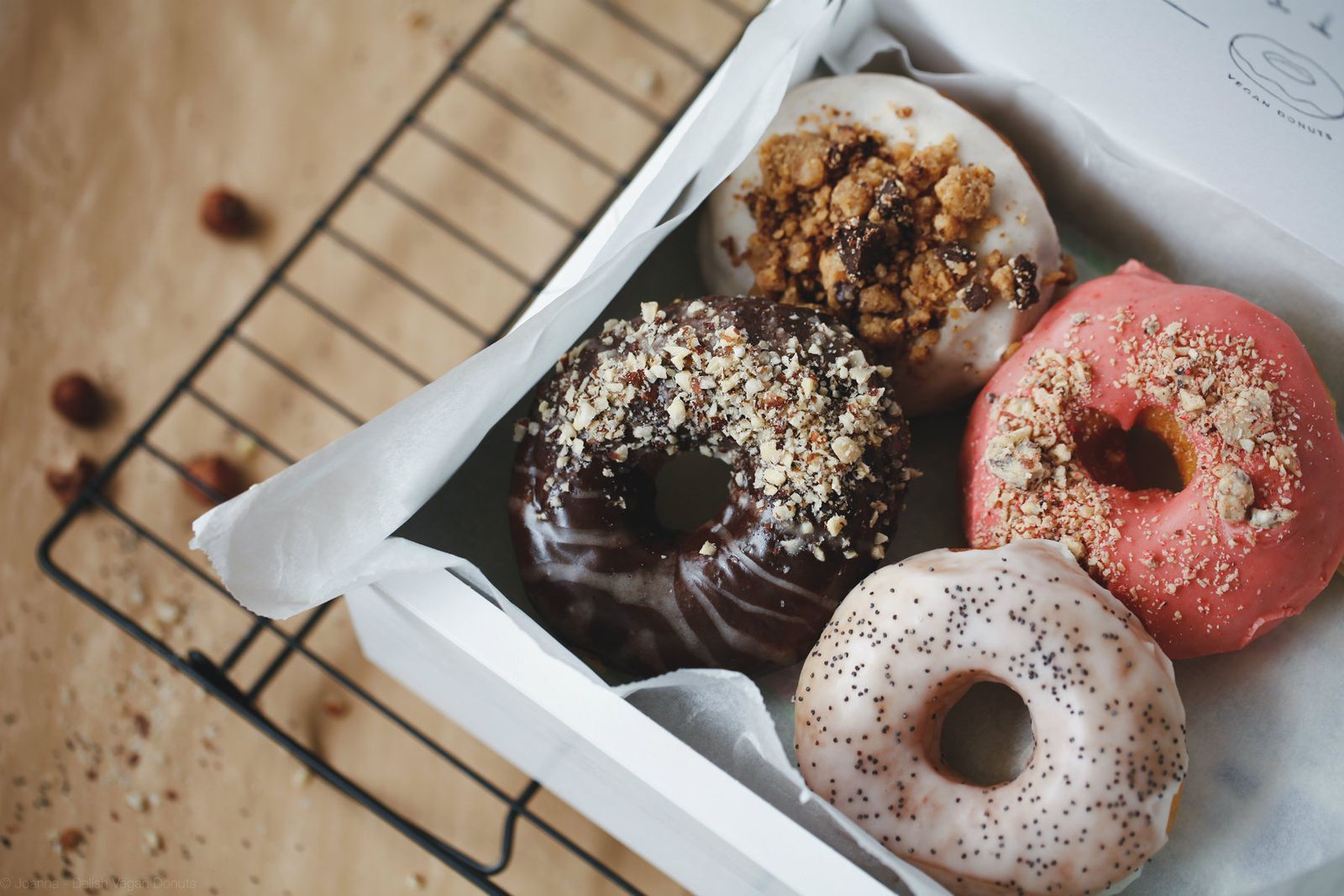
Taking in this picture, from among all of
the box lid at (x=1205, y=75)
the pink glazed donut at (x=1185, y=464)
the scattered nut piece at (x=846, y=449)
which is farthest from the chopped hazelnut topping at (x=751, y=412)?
the box lid at (x=1205, y=75)

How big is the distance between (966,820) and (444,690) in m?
0.58

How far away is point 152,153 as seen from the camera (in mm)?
1646

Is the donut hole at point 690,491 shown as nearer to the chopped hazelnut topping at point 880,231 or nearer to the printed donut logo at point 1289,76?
the chopped hazelnut topping at point 880,231

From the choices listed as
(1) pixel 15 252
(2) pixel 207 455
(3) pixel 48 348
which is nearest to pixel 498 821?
(2) pixel 207 455

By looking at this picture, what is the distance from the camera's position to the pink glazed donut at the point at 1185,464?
99cm

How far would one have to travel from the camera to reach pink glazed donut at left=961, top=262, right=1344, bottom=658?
99cm

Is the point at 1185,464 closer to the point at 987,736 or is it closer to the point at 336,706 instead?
the point at 987,736

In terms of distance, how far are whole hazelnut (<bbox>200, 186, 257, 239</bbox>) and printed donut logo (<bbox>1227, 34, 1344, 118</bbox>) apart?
1287mm

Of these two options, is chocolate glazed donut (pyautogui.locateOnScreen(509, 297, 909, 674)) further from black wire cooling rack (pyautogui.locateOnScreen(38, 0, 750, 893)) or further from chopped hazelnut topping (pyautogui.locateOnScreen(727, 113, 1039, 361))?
black wire cooling rack (pyautogui.locateOnScreen(38, 0, 750, 893))

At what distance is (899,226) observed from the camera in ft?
3.58

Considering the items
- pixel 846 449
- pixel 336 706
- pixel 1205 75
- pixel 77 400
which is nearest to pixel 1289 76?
pixel 1205 75

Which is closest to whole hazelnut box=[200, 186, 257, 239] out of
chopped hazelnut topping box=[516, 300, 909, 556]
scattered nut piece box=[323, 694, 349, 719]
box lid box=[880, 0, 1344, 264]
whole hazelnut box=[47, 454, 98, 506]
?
whole hazelnut box=[47, 454, 98, 506]

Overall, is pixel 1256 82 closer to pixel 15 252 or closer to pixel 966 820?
pixel 966 820

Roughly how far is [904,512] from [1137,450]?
254 millimetres
